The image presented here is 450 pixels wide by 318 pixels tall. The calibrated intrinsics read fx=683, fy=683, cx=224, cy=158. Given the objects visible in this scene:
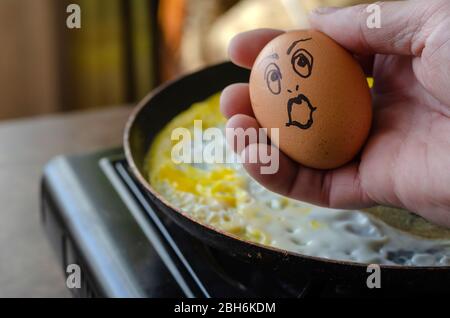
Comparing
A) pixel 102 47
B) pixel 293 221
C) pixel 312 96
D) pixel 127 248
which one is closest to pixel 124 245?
pixel 127 248

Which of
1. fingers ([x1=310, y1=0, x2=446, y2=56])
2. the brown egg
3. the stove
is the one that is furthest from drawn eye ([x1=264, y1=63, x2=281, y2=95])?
the stove

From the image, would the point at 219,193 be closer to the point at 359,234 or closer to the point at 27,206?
the point at 359,234

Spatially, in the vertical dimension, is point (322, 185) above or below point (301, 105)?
below

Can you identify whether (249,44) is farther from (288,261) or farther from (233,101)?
(288,261)

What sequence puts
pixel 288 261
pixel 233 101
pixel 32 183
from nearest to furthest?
pixel 288 261
pixel 233 101
pixel 32 183

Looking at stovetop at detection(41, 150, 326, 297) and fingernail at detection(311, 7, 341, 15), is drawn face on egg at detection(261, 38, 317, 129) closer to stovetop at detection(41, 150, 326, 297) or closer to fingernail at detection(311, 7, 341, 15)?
fingernail at detection(311, 7, 341, 15)

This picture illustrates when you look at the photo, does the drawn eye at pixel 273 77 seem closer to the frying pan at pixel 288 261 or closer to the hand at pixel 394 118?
the hand at pixel 394 118
